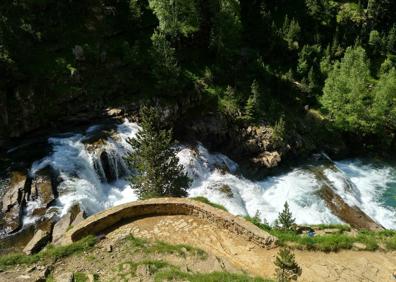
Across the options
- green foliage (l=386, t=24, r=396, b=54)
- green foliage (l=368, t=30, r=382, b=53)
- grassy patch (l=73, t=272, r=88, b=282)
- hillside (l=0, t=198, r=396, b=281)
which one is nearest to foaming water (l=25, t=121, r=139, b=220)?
hillside (l=0, t=198, r=396, b=281)

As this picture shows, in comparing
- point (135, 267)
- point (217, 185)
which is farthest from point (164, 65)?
point (135, 267)

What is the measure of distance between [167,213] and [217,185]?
15093 millimetres

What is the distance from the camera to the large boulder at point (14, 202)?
27023 millimetres

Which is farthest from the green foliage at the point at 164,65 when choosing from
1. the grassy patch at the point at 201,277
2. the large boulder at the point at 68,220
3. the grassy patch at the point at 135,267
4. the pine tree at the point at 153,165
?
the grassy patch at the point at 201,277

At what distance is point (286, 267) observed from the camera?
1530 centimetres

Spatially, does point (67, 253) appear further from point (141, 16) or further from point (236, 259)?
point (141, 16)

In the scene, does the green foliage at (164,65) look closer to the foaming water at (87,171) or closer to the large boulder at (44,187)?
the foaming water at (87,171)

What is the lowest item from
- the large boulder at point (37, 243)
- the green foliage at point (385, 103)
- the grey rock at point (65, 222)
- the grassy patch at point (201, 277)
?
the grey rock at point (65, 222)

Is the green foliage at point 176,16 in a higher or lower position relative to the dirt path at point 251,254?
higher

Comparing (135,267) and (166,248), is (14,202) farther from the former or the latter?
(135,267)

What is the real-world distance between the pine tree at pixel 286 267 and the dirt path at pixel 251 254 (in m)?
1.11

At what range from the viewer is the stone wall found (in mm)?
18922

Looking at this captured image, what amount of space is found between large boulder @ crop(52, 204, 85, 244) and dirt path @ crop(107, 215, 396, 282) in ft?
20.4

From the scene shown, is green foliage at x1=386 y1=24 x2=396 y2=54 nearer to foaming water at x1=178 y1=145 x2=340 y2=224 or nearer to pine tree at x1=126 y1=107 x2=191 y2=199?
foaming water at x1=178 y1=145 x2=340 y2=224
